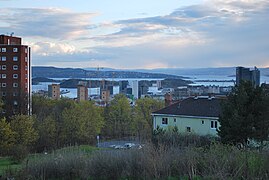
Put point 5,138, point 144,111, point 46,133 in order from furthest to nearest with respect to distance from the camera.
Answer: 1. point 144,111
2. point 46,133
3. point 5,138

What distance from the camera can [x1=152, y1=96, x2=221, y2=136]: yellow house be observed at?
4134 centimetres

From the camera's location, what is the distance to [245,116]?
24.1 metres

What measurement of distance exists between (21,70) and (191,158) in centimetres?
5462

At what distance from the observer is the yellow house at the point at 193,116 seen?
136 ft

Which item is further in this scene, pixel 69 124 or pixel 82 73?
pixel 82 73

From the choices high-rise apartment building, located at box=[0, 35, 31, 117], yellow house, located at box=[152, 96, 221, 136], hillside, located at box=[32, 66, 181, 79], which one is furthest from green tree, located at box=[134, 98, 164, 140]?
hillside, located at box=[32, 66, 181, 79]

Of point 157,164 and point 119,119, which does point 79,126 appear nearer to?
point 119,119

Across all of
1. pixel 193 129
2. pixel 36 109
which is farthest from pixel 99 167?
pixel 36 109

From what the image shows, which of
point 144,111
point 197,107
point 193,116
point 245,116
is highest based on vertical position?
point 245,116

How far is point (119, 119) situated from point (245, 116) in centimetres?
3520

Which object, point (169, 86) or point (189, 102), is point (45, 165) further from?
point (169, 86)

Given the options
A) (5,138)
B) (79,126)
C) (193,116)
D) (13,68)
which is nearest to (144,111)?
(79,126)

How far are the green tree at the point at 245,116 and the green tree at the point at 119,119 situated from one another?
3321 centimetres

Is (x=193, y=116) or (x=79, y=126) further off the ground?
(x=193, y=116)
